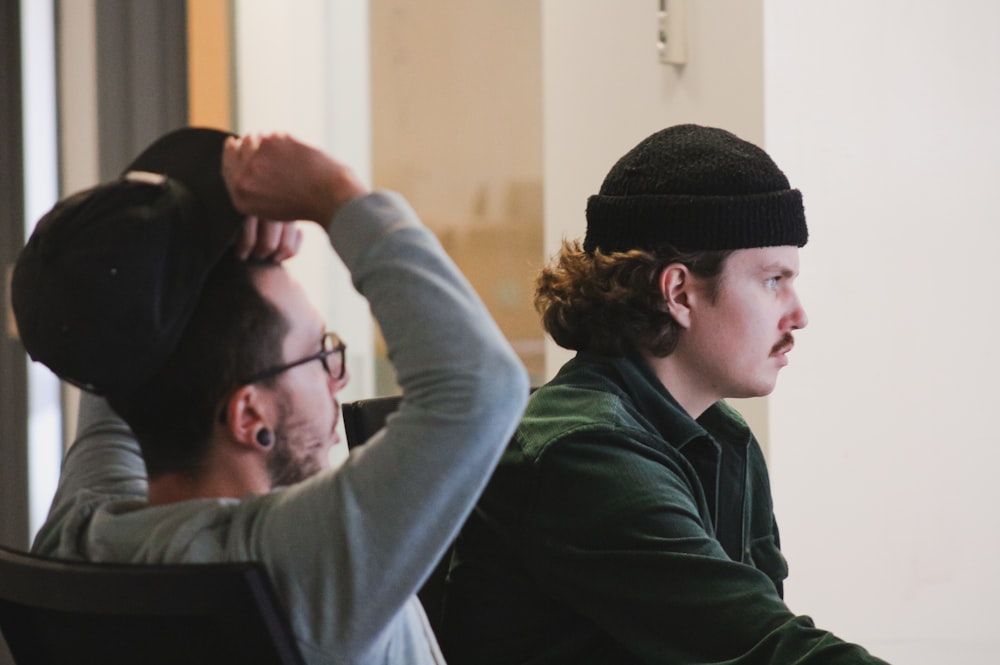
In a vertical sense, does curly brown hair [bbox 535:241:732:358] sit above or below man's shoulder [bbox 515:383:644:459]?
above

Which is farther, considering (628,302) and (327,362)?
(628,302)

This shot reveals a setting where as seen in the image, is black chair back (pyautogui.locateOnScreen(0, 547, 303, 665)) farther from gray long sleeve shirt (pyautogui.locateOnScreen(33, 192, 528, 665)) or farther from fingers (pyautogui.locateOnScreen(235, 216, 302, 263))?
fingers (pyautogui.locateOnScreen(235, 216, 302, 263))

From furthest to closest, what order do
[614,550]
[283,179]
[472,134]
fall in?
1. [472,134]
2. [614,550]
3. [283,179]

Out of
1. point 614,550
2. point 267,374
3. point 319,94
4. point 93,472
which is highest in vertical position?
point 319,94

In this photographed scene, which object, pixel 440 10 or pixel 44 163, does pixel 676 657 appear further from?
pixel 44 163

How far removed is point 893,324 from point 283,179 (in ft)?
6.14

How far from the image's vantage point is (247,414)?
101cm

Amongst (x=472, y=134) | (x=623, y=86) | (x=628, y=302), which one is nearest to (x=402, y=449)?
(x=628, y=302)

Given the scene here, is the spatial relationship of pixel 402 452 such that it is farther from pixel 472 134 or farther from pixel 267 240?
pixel 472 134

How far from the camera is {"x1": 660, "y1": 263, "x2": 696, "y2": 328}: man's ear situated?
1.56m

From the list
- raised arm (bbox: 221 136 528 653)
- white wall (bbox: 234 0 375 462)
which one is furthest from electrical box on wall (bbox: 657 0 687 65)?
raised arm (bbox: 221 136 528 653)

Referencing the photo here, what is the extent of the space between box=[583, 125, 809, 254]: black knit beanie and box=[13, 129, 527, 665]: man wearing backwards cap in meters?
0.57

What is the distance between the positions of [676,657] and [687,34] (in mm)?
1599

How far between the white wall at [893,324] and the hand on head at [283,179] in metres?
1.55
